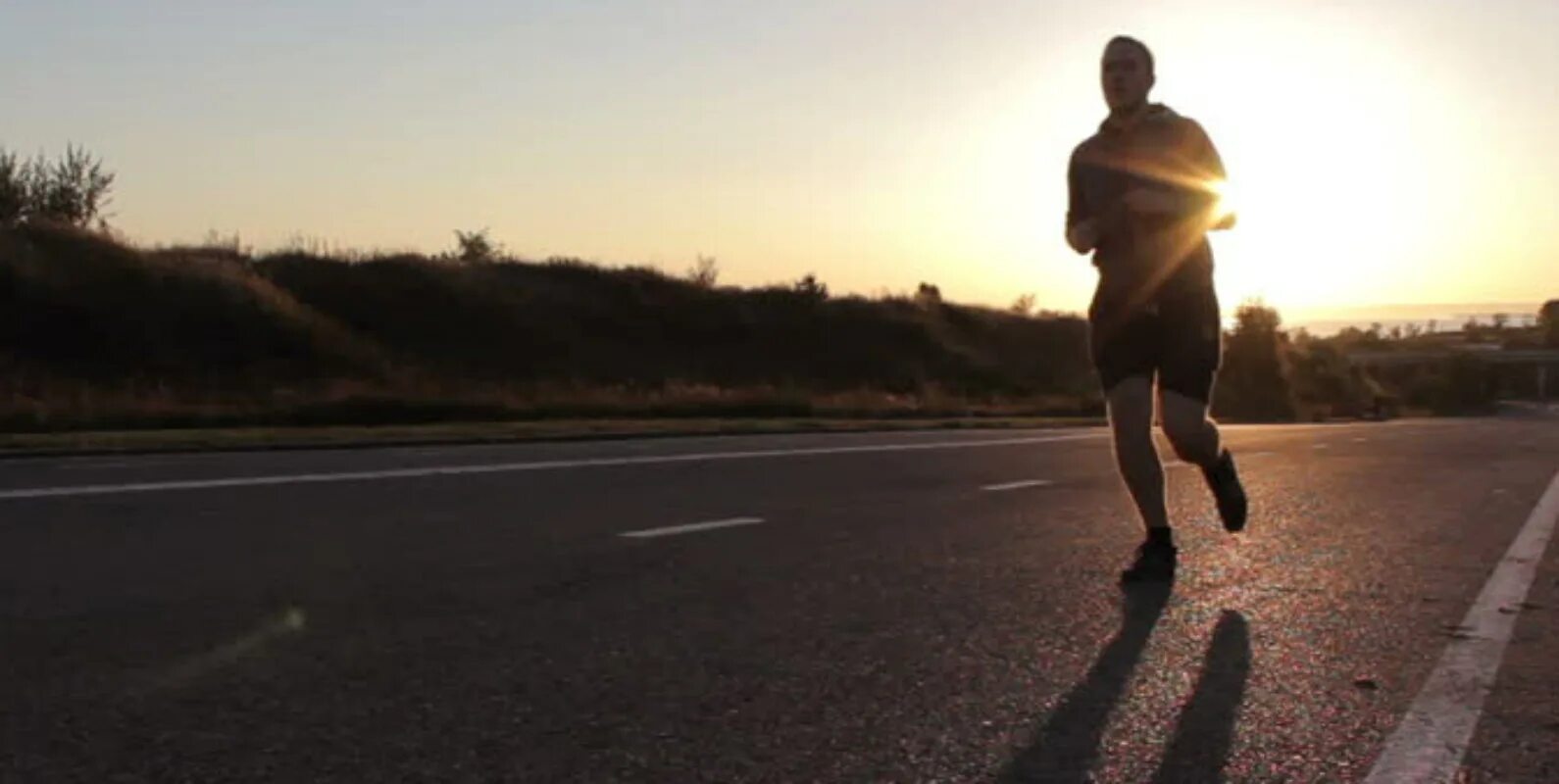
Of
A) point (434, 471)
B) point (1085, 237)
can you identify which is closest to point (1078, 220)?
point (1085, 237)

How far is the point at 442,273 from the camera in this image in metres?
49.9

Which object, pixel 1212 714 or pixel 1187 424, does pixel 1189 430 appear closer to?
pixel 1187 424

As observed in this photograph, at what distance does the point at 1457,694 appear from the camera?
402 cm

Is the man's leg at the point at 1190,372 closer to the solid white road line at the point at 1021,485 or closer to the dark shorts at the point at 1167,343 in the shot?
the dark shorts at the point at 1167,343

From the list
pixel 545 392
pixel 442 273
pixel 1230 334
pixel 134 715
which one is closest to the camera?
pixel 134 715

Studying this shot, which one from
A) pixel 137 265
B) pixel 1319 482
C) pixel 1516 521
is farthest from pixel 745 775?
pixel 137 265

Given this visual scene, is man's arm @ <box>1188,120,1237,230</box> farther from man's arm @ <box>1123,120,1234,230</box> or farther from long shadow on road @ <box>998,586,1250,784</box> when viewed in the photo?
long shadow on road @ <box>998,586,1250,784</box>

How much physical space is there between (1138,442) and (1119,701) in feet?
7.16

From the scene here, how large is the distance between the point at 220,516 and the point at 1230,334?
72842 millimetres

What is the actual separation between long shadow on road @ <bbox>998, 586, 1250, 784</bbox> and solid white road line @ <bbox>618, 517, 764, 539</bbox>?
114 inches

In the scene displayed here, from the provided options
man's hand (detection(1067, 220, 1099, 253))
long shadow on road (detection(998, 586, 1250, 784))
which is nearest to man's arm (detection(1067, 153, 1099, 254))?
man's hand (detection(1067, 220, 1099, 253))

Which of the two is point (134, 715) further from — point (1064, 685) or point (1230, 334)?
point (1230, 334)

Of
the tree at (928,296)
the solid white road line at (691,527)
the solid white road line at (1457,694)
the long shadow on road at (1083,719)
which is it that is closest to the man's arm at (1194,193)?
the long shadow on road at (1083,719)

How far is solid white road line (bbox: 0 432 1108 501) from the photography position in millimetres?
9078
